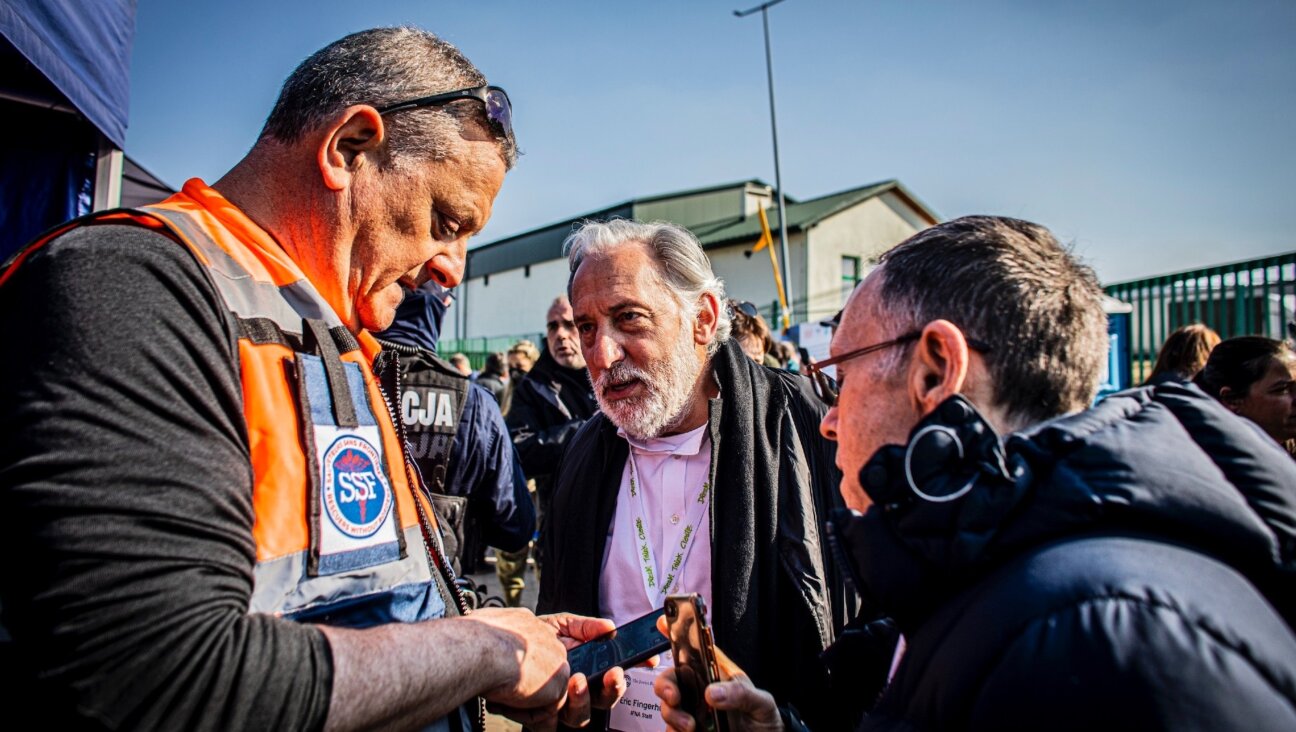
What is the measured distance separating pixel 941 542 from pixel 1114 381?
28.4 ft

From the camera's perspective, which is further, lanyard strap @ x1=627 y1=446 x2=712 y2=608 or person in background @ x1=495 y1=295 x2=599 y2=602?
person in background @ x1=495 y1=295 x2=599 y2=602

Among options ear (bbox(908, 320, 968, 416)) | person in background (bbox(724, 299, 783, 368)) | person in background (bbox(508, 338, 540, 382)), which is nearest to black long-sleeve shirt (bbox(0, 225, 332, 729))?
ear (bbox(908, 320, 968, 416))

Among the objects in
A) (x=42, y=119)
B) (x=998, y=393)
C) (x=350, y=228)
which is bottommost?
(x=998, y=393)

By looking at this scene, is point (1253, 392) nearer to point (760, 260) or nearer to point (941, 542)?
point (941, 542)

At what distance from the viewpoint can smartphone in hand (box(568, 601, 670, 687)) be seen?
5.42ft

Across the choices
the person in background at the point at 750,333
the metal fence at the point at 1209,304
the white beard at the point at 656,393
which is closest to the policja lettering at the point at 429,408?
the white beard at the point at 656,393

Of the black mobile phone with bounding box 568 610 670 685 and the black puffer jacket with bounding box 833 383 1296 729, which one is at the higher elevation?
the black puffer jacket with bounding box 833 383 1296 729

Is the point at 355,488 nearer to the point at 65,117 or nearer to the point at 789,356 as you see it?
the point at 65,117

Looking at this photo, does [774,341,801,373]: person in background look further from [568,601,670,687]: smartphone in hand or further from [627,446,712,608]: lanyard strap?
[568,601,670,687]: smartphone in hand

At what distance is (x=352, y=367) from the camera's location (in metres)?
1.36

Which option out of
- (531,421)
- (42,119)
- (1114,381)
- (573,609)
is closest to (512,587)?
(531,421)

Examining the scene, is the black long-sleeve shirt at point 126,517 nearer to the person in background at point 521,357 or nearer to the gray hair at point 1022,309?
the gray hair at point 1022,309

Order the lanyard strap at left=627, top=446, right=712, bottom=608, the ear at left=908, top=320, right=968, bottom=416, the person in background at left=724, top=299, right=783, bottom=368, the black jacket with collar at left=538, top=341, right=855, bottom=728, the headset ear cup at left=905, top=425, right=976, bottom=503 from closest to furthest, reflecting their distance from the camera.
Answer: the headset ear cup at left=905, top=425, right=976, bottom=503, the ear at left=908, top=320, right=968, bottom=416, the black jacket with collar at left=538, top=341, right=855, bottom=728, the lanyard strap at left=627, top=446, right=712, bottom=608, the person in background at left=724, top=299, right=783, bottom=368

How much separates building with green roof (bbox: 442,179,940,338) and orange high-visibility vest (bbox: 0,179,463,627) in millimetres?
Result: 19426
